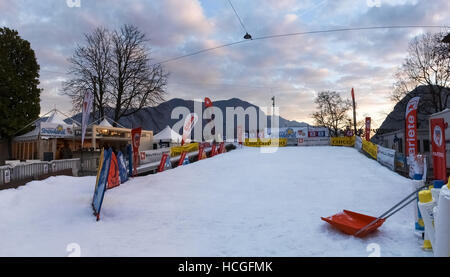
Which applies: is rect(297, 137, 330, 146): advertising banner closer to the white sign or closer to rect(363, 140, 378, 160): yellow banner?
rect(363, 140, 378, 160): yellow banner

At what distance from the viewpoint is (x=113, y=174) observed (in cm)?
973

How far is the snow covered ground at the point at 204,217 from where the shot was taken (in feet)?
14.2

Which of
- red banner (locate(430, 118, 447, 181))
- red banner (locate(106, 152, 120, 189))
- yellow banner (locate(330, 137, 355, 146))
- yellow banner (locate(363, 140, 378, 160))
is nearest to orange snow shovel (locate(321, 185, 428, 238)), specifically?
red banner (locate(430, 118, 447, 181))

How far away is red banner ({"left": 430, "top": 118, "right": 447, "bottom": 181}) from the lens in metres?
5.70

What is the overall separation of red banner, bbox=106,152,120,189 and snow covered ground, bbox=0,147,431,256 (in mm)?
560

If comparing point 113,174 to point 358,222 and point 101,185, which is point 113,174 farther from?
point 358,222

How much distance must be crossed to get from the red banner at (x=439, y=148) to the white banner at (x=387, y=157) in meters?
8.20

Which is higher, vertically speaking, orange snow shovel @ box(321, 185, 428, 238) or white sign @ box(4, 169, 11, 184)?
white sign @ box(4, 169, 11, 184)

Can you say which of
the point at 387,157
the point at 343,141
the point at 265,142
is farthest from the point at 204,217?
the point at 343,141

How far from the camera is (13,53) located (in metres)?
23.5

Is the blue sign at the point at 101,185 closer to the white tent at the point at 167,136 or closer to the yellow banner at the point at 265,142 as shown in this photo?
the white tent at the point at 167,136

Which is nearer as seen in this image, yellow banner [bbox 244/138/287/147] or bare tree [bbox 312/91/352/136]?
yellow banner [bbox 244/138/287/147]
